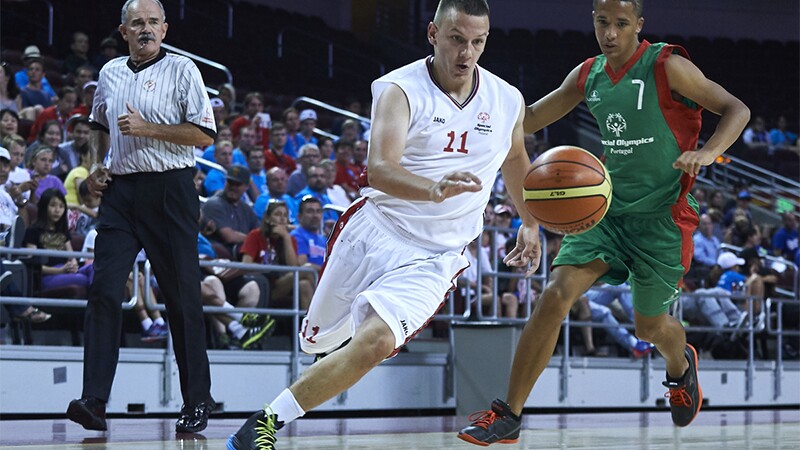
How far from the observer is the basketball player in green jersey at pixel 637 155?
201 inches

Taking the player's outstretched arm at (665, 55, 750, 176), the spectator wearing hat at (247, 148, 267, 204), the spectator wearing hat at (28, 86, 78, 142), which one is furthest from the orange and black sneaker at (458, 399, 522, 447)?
the spectator wearing hat at (28, 86, 78, 142)

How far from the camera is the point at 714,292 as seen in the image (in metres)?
11.5

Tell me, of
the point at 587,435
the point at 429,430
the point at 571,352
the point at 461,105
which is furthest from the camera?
the point at 571,352

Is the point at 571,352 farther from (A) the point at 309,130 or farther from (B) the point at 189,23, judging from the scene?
(B) the point at 189,23

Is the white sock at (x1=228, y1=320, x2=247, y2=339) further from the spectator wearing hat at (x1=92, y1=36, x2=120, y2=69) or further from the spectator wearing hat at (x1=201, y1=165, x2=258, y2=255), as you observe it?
the spectator wearing hat at (x1=92, y1=36, x2=120, y2=69)

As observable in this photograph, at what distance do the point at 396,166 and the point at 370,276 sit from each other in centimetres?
44

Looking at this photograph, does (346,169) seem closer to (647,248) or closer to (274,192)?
(274,192)

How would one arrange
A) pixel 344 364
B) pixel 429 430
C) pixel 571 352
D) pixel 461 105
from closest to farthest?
pixel 344 364, pixel 461 105, pixel 429 430, pixel 571 352

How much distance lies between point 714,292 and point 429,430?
5.77 meters

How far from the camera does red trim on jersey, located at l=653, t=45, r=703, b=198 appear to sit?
5.20 meters

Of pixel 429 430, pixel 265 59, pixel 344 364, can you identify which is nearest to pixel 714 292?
pixel 429 430

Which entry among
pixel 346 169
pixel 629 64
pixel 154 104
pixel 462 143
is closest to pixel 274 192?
pixel 346 169

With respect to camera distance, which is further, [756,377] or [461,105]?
[756,377]

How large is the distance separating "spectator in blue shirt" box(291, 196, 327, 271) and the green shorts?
13.7ft
